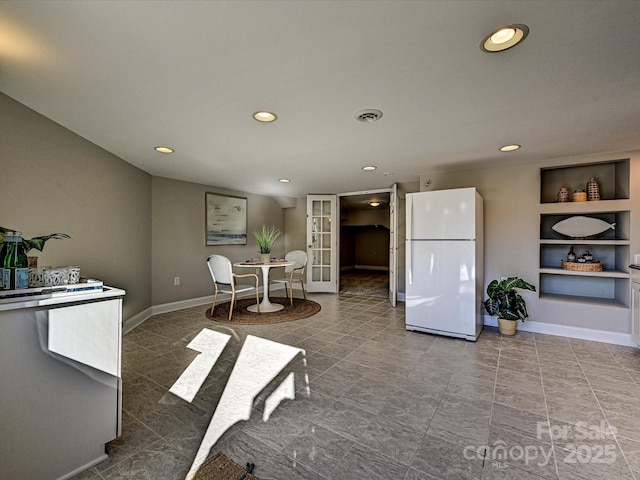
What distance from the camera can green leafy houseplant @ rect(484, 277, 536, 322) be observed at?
3264mm

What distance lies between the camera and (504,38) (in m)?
1.32

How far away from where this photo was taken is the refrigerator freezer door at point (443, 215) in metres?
3.10

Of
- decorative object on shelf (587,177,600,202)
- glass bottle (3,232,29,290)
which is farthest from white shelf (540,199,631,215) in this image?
glass bottle (3,232,29,290)

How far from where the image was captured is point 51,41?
4.37 feet

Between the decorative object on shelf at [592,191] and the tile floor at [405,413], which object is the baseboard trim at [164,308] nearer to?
the tile floor at [405,413]

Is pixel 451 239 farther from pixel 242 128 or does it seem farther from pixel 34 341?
pixel 34 341

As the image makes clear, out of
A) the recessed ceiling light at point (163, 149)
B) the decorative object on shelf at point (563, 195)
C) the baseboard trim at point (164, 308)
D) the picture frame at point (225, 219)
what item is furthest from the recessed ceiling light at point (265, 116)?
the decorative object on shelf at point (563, 195)

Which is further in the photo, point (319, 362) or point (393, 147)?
point (393, 147)

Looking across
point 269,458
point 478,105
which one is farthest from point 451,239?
point 269,458

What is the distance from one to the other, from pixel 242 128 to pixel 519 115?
2.21m

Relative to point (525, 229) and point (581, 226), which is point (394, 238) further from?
point (581, 226)

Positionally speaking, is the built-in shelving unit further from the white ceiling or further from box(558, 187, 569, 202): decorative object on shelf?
the white ceiling

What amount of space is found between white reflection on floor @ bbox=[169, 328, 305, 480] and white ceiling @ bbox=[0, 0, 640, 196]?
207 centimetres

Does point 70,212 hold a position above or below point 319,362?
above
